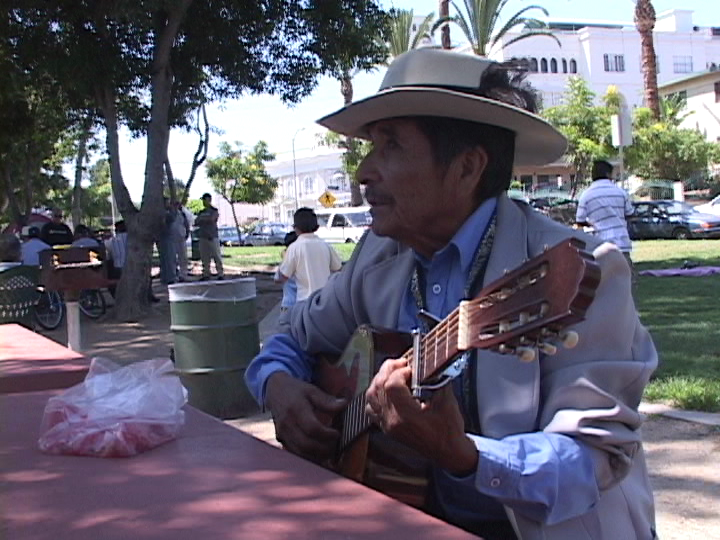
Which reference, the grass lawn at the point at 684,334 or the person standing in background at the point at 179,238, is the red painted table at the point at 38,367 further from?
Result: the person standing in background at the point at 179,238

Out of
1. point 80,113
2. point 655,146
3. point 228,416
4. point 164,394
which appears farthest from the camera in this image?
point 655,146

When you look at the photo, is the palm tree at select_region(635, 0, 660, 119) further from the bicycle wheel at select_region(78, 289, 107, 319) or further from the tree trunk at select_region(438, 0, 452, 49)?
the bicycle wheel at select_region(78, 289, 107, 319)

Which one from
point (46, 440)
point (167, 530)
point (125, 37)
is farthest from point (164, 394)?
point (125, 37)

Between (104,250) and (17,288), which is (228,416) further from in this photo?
(104,250)

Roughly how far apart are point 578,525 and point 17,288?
870cm

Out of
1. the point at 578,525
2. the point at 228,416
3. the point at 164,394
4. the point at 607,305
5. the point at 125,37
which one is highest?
the point at 125,37

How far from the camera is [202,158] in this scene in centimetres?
2095

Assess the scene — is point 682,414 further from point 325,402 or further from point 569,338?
point 569,338

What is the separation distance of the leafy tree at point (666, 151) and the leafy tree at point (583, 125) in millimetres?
1415

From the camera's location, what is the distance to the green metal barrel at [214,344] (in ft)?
22.0

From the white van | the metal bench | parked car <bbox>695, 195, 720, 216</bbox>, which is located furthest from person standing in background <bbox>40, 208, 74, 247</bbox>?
the white van

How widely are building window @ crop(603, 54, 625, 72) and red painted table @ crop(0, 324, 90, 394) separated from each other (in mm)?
69091

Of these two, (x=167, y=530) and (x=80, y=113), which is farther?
(x=80, y=113)

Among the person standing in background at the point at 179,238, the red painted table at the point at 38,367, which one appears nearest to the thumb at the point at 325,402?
the red painted table at the point at 38,367
